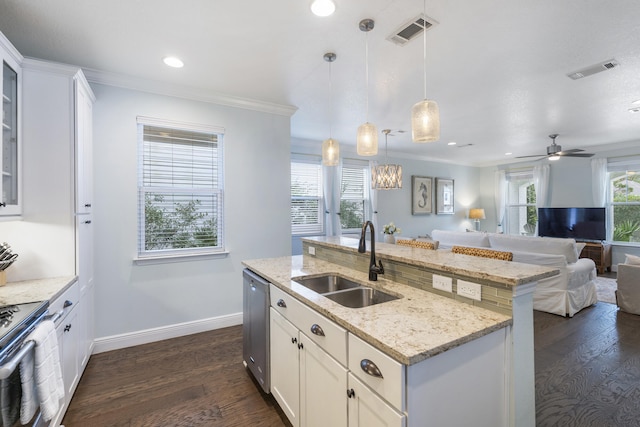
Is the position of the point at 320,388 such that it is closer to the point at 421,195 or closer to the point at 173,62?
the point at 173,62

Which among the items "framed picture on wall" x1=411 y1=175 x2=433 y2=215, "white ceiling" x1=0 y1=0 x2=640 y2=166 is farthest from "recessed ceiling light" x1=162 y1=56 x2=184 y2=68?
"framed picture on wall" x1=411 y1=175 x2=433 y2=215

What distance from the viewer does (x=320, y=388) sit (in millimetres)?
1505

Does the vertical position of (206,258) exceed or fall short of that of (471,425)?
it exceeds it

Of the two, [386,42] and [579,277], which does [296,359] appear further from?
[579,277]

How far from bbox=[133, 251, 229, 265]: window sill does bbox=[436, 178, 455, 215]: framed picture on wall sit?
6.09 meters

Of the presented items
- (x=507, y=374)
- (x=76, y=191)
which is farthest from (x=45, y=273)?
(x=507, y=374)

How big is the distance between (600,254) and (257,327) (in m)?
7.22

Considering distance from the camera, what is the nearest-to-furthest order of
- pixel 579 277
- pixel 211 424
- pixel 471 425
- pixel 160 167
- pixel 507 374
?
pixel 471 425 → pixel 507 374 → pixel 211 424 → pixel 160 167 → pixel 579 277

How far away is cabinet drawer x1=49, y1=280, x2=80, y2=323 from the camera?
1.78 metres

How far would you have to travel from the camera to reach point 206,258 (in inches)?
134

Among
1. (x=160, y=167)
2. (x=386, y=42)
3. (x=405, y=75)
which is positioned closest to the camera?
(x=386, y=42)

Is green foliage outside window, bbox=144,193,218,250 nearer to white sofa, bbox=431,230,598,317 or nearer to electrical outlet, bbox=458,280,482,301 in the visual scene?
electrical outlet, bbox=458,280,482,301

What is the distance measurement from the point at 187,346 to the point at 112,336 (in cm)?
73

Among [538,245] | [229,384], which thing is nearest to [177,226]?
[229,384]
